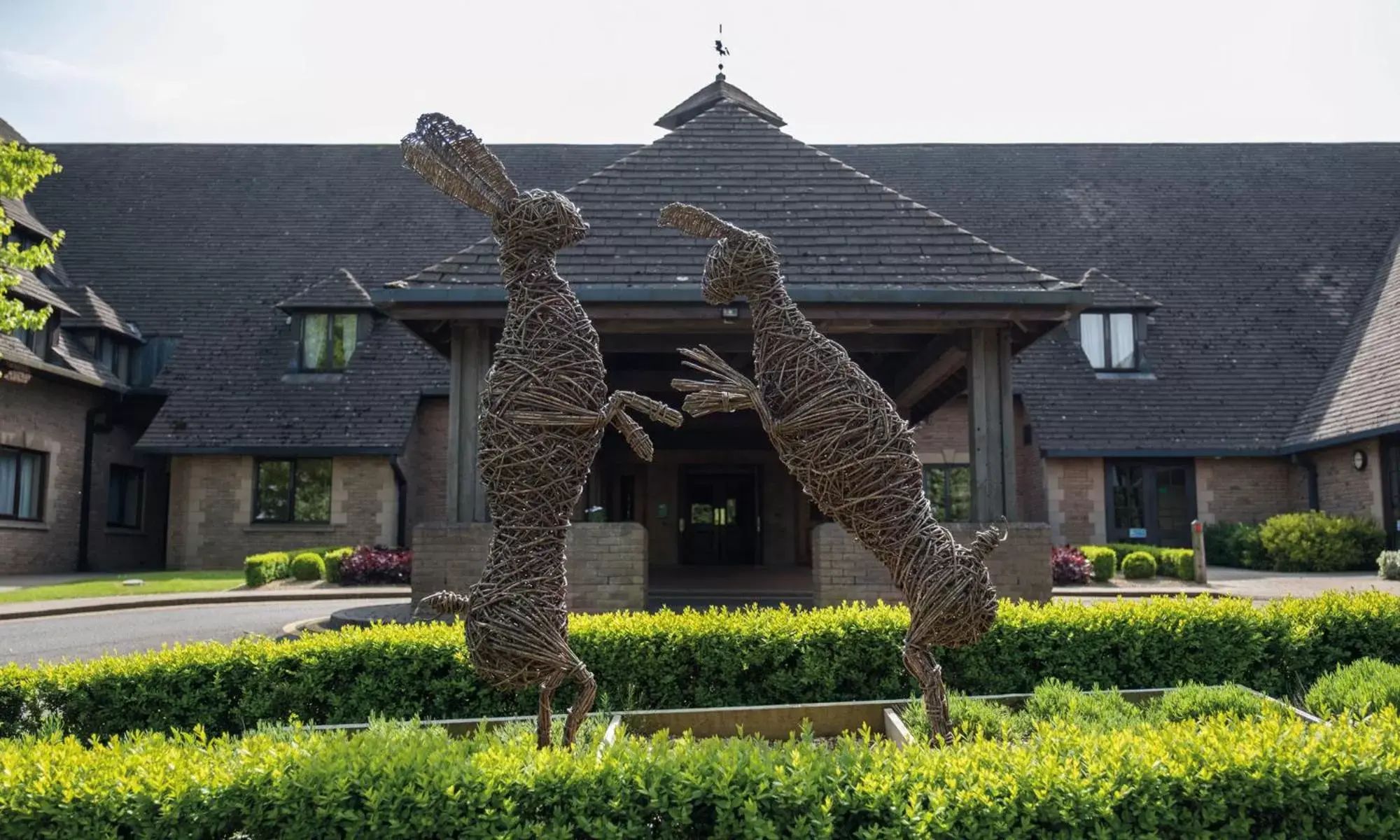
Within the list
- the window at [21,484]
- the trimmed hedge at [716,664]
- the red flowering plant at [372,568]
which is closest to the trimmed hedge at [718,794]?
the trimmed hedge at [716,664]

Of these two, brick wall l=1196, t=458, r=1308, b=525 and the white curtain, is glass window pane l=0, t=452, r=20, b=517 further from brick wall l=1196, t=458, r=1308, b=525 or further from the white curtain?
brick wall l=1196, t=458, r=1308, b=525

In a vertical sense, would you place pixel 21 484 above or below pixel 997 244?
below

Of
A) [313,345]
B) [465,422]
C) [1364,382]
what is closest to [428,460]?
[313,345]

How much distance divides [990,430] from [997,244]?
1511 centimetres

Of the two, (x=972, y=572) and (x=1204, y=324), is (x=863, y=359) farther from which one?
(x=1204, y=324)

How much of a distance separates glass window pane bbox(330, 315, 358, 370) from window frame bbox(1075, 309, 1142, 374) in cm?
1673

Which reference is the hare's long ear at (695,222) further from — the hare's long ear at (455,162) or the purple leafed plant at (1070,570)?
the purple leafed plant at (1070,570)

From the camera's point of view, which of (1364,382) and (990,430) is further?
(1364,382)

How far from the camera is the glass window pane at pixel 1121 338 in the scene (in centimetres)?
2175

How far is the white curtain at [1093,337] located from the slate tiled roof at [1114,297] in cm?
30

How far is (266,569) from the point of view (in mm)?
17453

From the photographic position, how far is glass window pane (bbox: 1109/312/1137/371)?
856 inches

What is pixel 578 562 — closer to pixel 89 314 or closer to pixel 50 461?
pixel 50 461

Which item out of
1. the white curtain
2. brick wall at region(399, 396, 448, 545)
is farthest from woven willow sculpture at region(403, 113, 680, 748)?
the white curtain
